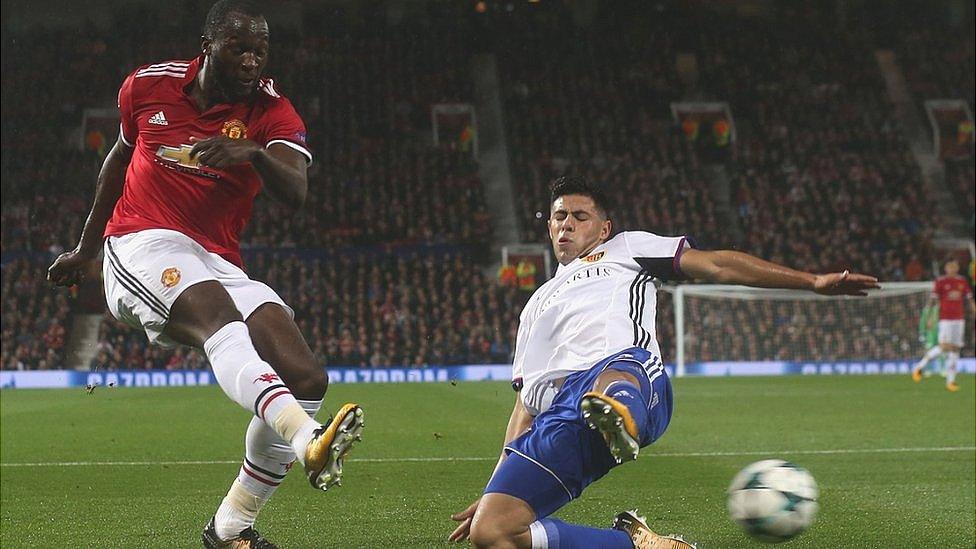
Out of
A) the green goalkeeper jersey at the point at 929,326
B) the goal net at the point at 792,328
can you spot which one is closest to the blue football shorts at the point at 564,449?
the green goalkeeper jersey at the point at 929,326

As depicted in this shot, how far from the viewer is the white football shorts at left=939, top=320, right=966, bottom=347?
18.2 m

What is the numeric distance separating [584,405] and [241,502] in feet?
6.50

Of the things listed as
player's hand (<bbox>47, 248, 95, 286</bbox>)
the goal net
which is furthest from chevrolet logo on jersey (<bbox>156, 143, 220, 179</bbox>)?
the goal net

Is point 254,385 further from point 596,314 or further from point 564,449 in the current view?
point 596,314

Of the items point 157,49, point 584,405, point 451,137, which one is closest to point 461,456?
point 584,405

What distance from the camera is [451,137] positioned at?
102 ft

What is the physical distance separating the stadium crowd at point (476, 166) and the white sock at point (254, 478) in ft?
52.0

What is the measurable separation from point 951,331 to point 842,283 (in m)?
15.5

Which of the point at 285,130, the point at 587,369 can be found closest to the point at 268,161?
the point at 285,130

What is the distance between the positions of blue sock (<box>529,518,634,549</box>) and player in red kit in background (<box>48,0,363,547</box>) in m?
1.02

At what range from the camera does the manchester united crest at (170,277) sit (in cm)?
443

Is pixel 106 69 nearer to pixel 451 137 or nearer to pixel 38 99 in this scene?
pixel 38 99

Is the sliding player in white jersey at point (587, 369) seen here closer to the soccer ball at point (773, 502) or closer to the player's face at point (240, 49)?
the soccer ball at point (773, 502)

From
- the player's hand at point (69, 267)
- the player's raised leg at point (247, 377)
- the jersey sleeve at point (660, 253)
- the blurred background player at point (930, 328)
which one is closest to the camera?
the player's raised leg at point (247, 377)
